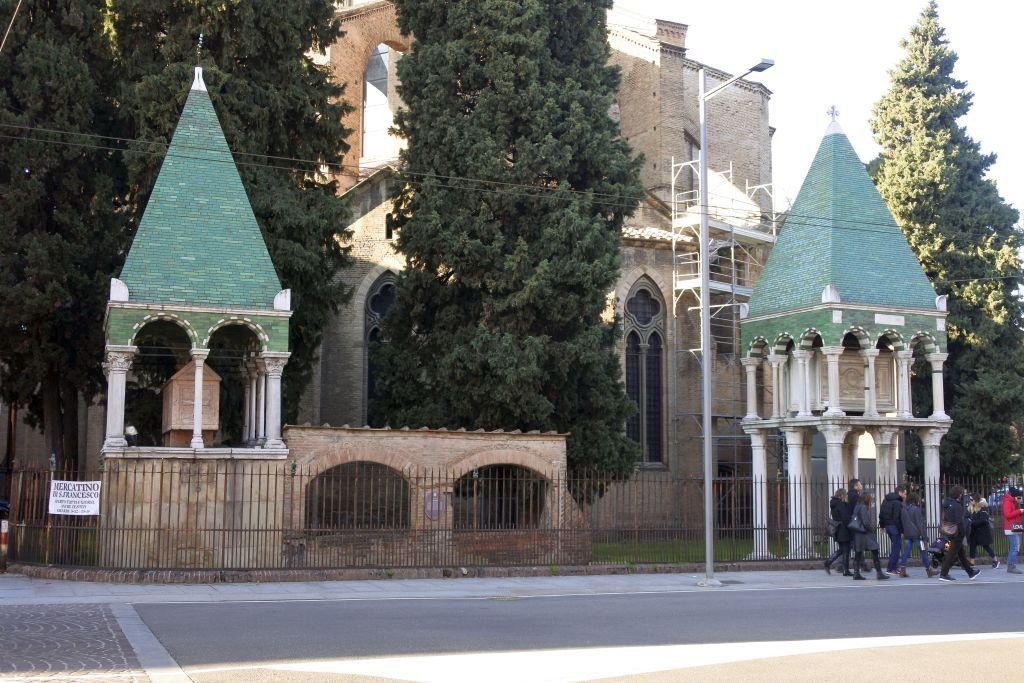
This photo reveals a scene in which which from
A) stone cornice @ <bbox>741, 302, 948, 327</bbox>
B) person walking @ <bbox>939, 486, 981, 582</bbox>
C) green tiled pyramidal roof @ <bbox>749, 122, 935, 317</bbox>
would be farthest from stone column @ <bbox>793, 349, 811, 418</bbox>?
person walking @ <bbox>939, 486, 981, 582</bbox>

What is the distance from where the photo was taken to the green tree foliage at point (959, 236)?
1264 inches

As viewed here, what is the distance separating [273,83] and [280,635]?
18.6 meters

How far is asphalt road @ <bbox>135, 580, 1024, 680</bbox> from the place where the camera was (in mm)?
10484

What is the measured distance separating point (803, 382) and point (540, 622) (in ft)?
44.9

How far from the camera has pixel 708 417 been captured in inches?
755

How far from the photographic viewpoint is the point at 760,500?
2425cm

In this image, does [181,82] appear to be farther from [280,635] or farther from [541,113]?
[280,635]

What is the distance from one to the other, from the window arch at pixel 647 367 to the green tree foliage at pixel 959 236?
7.69 meters

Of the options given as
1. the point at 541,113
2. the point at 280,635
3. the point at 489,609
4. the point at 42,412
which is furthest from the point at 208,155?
the point at 280,635

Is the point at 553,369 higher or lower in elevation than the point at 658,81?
lower

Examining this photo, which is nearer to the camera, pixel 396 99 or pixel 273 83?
pixel 273 83

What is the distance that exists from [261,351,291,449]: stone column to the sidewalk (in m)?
2.93

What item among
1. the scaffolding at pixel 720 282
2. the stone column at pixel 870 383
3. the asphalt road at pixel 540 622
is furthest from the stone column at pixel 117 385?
the scaffolding at pixel 720 282

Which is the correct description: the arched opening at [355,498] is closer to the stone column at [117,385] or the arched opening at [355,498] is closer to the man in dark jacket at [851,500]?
the stone column at [117,385]
